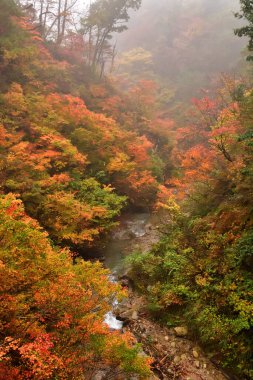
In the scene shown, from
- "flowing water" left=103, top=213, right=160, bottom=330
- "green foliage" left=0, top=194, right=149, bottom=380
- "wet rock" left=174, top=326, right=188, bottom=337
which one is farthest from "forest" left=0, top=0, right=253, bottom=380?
"flowing water" left=103, top=213, right=160, bottom=330

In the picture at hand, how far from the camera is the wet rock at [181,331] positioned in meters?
9.14

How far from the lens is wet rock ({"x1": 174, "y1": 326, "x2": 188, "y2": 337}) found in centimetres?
914

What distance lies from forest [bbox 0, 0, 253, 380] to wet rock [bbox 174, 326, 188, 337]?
0.19 m

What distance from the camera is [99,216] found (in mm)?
14555

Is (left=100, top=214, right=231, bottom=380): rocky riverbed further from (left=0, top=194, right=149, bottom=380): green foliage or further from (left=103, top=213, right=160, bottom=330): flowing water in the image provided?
(left=0, top=194, right=149, bottom=380): green foliage

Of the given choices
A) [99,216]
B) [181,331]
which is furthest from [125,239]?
[181,331]

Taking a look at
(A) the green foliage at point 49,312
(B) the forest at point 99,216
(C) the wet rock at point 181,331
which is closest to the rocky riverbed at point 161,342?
(C) the wet rock at point 181,331

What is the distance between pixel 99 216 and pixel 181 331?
22.8 feet

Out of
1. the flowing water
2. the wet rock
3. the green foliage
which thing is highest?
the green foliage

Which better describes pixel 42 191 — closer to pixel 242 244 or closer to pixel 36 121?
pixel 36 121

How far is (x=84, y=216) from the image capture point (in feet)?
43.6

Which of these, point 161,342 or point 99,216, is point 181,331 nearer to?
point 161,342

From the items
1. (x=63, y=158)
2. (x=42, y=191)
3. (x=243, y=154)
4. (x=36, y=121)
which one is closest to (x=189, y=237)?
(x=243, y=154)

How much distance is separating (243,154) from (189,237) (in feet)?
13.5
